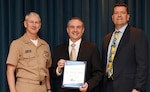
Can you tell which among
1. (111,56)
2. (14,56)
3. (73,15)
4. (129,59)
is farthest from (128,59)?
(14,56)

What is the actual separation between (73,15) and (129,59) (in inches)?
39.8

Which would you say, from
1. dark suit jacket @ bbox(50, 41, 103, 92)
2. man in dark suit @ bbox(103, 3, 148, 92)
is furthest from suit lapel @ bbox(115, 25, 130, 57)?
dark suit jacket @ bbox(50, 41, 103, 92)

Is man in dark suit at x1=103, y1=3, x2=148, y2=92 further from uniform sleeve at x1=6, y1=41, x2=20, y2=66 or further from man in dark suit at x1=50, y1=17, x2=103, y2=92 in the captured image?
uniform sleeve at x1=6, y1=41, x2=20, y2=66

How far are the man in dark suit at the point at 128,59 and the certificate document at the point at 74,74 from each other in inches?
11.0

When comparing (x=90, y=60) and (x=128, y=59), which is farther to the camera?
(x=90, y=60)

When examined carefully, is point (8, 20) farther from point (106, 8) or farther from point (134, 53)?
point (134, 53)

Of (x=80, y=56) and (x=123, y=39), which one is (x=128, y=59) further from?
(x=80, y=56)

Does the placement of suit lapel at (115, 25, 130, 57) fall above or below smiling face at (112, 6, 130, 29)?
below

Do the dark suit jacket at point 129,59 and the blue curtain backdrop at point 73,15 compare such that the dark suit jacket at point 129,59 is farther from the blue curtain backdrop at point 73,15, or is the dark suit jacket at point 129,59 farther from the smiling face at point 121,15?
the blue curtain backdrop at point 73,15

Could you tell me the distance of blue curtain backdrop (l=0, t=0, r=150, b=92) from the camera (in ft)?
10.1

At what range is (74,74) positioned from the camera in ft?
8.33

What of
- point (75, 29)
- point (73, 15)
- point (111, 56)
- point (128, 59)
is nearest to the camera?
point (128, 59)

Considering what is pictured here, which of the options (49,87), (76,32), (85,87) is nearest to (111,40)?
(76,32)

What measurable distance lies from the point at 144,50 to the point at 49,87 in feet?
3.68
